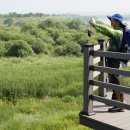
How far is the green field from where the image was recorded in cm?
1235

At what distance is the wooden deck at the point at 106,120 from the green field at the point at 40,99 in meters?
5.42

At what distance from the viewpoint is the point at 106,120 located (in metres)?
6.00

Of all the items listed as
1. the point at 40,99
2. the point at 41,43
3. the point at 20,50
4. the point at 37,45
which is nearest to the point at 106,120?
the point at 40,99

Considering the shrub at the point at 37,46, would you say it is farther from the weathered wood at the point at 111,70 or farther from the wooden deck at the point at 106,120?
the weathered wood at the point at 111,70

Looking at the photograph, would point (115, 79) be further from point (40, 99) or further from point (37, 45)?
point (37, 45)

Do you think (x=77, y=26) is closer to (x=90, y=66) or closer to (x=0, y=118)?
(x=0, y=118)

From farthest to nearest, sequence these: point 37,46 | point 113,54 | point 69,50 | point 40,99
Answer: point 69,50 < point 37,46 < point 40,99 < point 113,54

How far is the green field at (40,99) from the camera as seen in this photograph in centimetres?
1235

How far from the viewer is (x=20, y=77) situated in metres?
19.8

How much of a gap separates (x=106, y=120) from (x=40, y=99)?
12.0 metres

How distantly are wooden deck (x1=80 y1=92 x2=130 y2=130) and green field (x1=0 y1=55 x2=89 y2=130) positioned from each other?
5422mm

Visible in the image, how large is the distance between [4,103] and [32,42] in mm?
→ 29313

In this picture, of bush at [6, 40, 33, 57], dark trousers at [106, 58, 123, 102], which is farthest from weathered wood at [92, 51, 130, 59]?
bush at [6, 40, 33, 57]

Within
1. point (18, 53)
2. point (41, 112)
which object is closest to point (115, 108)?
point (41, 112)
